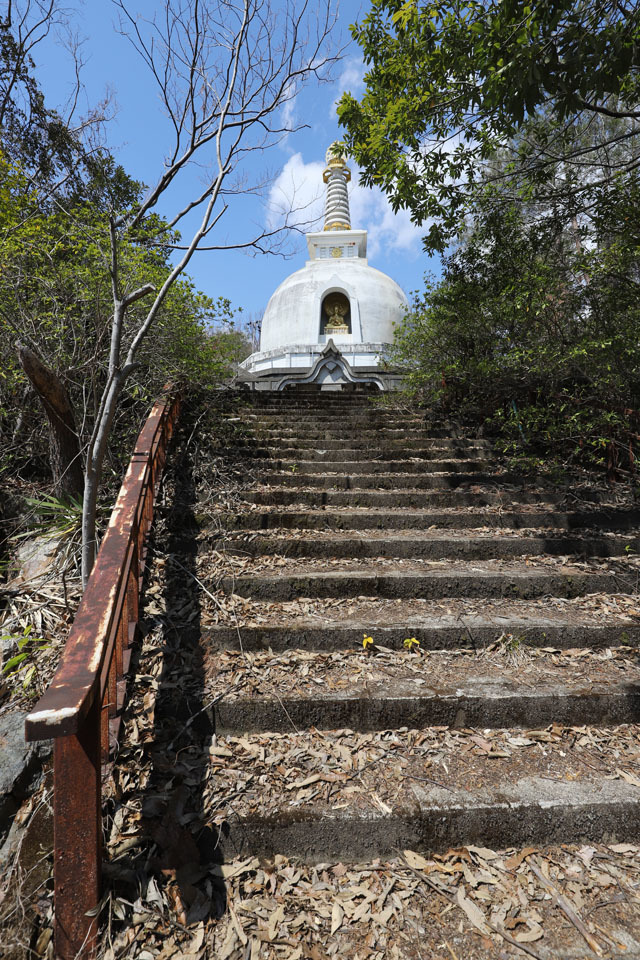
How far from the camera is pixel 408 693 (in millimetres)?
2436

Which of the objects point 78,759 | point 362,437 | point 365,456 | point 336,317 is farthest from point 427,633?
point 336,317

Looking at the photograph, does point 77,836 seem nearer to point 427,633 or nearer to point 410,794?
point 410,794

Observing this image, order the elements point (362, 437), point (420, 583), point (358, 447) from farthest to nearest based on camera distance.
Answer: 1. point (362, 437)
2. point (358, 447)
3. point (420, 583)

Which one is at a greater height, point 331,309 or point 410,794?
point 331,309

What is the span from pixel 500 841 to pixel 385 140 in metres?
5.10

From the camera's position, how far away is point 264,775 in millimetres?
2098

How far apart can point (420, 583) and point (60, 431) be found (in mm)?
3390

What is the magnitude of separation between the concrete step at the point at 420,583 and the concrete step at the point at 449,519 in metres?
Answer: 0.66

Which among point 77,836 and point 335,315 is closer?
point 77,836

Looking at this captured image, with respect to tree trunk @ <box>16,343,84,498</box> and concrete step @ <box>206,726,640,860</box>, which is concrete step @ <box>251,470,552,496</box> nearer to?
tree trunk @ <box>16,343,84,498</box>

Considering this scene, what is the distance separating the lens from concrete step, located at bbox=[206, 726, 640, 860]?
75.1 inches

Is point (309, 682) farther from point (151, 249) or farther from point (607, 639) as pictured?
point (151, 249)

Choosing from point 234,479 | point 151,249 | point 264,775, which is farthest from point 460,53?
point 264,775

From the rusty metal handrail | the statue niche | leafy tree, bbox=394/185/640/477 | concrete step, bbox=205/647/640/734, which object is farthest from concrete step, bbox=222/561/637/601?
the statue niche
